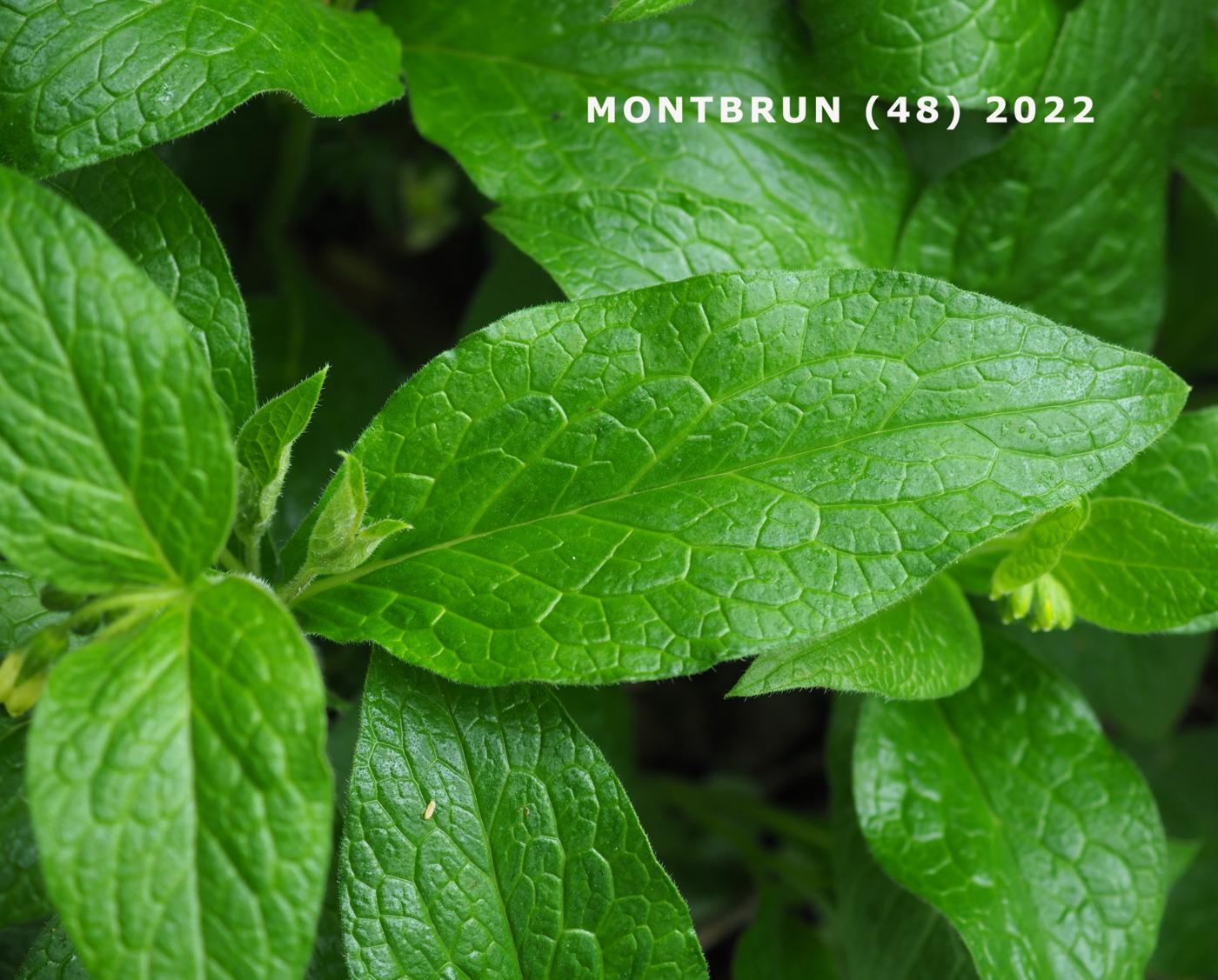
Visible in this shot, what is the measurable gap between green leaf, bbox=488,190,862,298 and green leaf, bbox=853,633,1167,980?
452mm

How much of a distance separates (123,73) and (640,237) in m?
0.46

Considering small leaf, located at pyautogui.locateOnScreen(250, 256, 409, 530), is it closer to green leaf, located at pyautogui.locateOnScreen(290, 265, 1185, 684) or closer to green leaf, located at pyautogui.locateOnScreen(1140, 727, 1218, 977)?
green leaf, located at pyautogui.locateOnScreen(290, 265, 1185, 684)

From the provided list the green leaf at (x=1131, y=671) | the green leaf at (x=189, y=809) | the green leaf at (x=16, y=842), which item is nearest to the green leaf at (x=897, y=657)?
the green leaf at (x=189, y=809)

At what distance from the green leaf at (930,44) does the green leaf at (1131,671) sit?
71 centimetres

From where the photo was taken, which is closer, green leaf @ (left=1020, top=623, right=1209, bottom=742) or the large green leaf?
the large green leaf

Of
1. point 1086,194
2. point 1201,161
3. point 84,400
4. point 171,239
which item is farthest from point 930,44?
point 84,400

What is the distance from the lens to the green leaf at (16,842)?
36.5 inches

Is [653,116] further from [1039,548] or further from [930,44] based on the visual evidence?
[1039,548]

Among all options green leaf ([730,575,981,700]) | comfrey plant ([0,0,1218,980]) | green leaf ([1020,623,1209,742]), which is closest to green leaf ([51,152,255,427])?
comfrey plant ([0,0,1218,980])

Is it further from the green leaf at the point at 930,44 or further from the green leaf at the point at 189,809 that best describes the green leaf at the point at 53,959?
the green leaf at the point at 930,44

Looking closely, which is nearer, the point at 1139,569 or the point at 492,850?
the point at 492,850

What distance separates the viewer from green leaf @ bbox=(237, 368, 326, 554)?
0.92 m

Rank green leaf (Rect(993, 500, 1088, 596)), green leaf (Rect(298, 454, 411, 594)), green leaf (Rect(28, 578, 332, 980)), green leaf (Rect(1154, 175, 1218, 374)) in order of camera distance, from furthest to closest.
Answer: green leaf (Rect(1154, 175, 1218, 374)) < green leaf (Rect(993, 500, 1088, 596)) < green leaf (Rect(298, 454, 411, 594)) < green leaf (Rect(28, 578, 332, 980))

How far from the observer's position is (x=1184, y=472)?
124 centimetres
